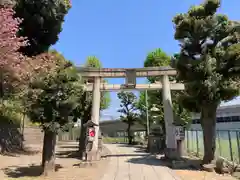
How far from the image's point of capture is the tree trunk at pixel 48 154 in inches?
310

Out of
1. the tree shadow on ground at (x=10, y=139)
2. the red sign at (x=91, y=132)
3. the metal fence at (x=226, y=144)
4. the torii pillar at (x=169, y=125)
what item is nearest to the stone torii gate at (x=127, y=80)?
the torii pillar at (x=169, y=125)

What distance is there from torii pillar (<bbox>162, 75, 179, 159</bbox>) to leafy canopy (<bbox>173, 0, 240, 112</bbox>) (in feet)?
8.29

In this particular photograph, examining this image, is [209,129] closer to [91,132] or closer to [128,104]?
[91,132]

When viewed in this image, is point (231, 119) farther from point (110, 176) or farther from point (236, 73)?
point (110, 176)

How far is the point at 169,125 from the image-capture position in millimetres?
12375

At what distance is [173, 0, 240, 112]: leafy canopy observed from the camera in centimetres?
896

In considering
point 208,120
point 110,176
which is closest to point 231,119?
point 208,120

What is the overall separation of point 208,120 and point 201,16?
4.05 metres

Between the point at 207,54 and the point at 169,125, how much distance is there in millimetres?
4469

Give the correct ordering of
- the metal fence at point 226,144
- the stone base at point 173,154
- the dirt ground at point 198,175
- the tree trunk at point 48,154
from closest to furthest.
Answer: the dirt ground at point 198,175 → the tree trunk at point 48,154 → the metal fence at point 226,144 → the stone base at point 173,154

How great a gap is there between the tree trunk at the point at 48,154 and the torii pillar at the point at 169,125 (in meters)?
5.44

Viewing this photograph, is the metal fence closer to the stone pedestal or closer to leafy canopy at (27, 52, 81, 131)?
the stone pedestal

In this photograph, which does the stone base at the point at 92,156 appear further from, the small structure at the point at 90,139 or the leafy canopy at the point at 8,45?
the leafy canopy at the point at 8,45

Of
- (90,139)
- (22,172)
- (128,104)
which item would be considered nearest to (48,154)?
(22,172)
